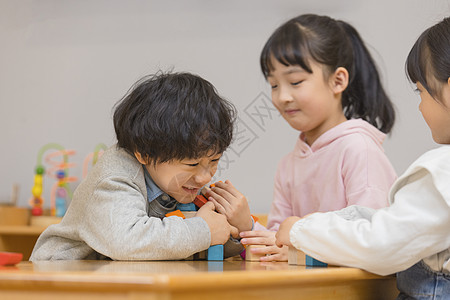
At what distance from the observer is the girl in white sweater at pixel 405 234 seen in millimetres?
785

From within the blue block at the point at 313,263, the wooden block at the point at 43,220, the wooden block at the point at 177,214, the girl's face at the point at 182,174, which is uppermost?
the girl's face at the point at 182,174

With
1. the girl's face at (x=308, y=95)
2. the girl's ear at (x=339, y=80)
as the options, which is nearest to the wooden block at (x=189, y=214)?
the girl's face at (x=308, y=95)

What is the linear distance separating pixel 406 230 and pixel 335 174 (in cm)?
70

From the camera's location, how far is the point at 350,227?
83cm

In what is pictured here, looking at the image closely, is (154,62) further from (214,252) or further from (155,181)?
(214,252)

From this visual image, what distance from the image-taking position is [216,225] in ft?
3.50

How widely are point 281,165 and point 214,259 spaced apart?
686 millimetres

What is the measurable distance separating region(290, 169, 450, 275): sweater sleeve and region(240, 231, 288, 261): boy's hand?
21 cm

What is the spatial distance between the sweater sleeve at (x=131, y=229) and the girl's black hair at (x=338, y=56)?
0.70 meters

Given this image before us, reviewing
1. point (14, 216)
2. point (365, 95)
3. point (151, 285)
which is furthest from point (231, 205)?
point (14, 216)

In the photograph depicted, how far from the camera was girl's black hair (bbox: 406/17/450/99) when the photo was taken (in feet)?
3.23

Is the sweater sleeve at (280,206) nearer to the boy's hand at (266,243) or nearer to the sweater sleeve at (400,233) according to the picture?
the boy's hand at (266,243)

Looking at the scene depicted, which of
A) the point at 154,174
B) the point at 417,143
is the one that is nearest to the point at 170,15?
the point at 417,143

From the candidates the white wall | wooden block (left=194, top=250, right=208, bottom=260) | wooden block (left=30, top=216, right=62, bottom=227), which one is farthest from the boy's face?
wooden block (left=30, top=216, right=62, bottom=227)
